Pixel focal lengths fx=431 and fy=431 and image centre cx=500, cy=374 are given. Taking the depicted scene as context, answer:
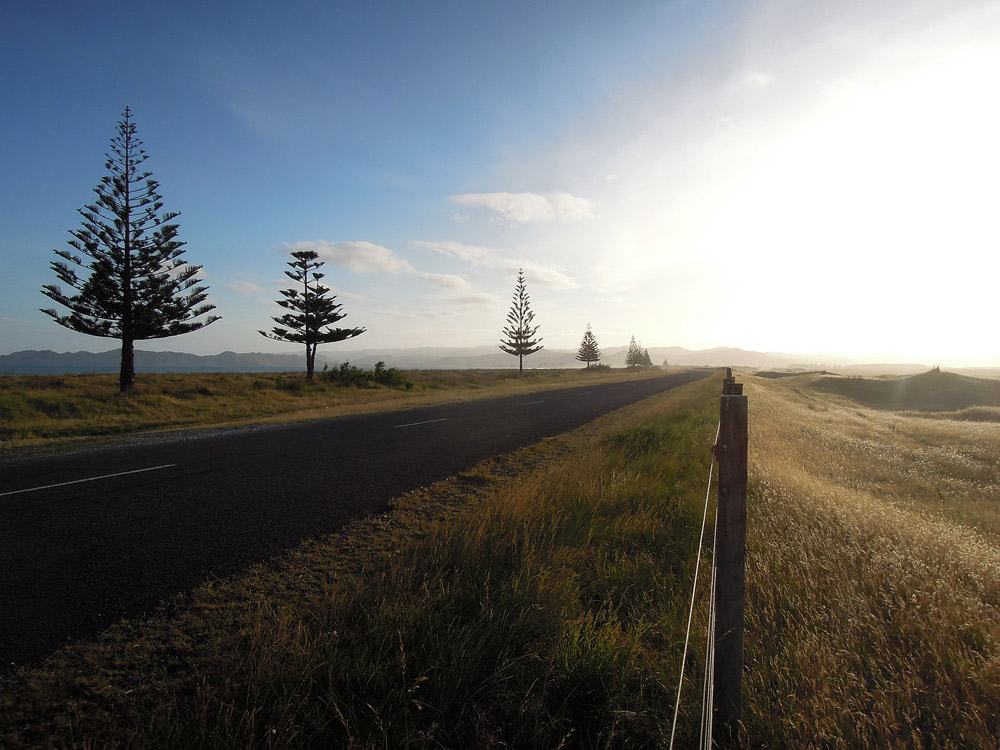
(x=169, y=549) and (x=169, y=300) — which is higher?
(x=169, y=300)

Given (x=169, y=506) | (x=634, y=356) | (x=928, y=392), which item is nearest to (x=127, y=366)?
(x=169, y=506)

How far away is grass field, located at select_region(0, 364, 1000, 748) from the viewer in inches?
80.1

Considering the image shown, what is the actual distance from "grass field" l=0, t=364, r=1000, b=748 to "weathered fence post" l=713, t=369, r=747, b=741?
5.1 inches

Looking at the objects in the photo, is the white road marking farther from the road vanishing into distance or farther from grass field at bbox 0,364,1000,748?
grass field at bbox 0,364,1000,748

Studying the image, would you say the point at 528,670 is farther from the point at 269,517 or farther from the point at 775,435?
the point at 775,435

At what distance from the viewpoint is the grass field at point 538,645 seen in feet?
6.68

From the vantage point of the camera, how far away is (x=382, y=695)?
218 cm

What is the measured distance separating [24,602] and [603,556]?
14.4 feet

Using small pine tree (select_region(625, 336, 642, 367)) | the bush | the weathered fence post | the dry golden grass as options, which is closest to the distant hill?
the dry golden grass

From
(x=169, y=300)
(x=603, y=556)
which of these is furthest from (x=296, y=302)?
(x=603, y=556)

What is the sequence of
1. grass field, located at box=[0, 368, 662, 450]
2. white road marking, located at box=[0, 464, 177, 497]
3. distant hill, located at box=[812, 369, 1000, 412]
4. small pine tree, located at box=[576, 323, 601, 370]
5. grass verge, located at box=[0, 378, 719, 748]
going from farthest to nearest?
small pine tree, located at box=[576, 323, 601, 370], distant hill, located at box=[812, 369, 1000, 412], grass field, located at box=[0, 368, 662, 450], white road marking, located at box=[0, 464, 177, 497], grass verge, located at box=[0, 378, 719, 748]

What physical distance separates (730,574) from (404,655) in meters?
1.72

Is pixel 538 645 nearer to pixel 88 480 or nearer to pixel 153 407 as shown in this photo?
pixel 88 480

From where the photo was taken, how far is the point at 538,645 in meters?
2.56
